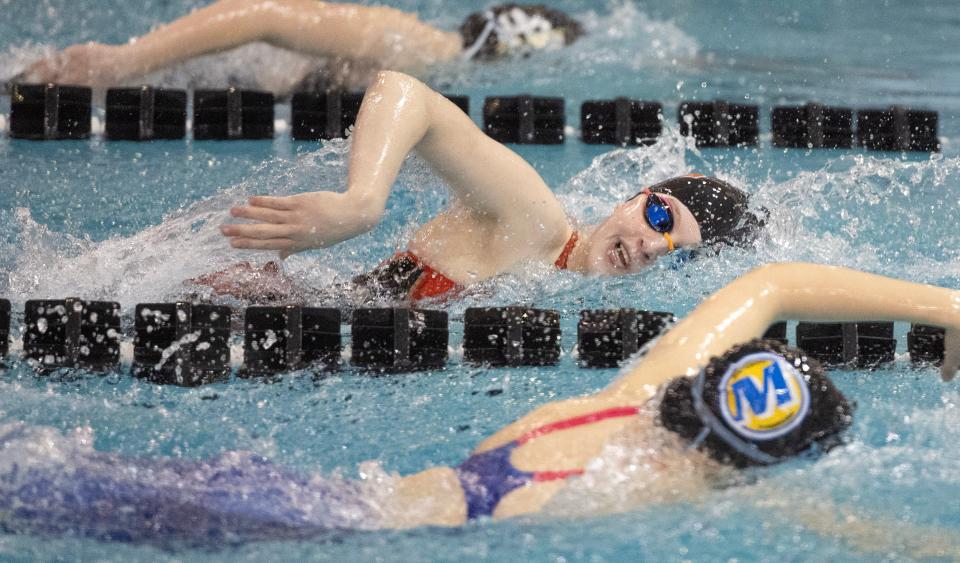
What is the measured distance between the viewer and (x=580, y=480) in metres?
2.14

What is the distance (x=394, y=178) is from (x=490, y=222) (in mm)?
549

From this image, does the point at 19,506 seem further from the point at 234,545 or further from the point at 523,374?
the point at 523,374

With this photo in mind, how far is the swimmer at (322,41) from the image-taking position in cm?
473

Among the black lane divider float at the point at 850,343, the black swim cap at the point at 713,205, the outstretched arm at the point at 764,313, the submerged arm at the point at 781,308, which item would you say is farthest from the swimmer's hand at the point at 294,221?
the black lane divider float at the point at 850,343

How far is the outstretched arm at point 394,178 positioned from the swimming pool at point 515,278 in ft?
0.66

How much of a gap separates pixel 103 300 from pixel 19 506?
108 cm

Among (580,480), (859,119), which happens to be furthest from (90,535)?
(859,119)

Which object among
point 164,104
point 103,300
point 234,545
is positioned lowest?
point 234,545

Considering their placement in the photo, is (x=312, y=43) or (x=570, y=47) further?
(x=570, y=47)

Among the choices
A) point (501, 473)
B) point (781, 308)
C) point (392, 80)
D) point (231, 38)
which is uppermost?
point (231, 38)

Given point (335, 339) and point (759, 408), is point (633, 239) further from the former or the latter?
point (759, 408)

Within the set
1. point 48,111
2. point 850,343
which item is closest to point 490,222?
point 850,343

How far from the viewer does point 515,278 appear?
3232mm

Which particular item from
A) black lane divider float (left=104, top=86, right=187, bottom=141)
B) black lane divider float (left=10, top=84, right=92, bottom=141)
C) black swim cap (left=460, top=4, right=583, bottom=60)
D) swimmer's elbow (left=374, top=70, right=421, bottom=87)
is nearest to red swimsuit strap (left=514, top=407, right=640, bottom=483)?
swimmer's elbow (left=374, top=70, right=421, bottom=87)
